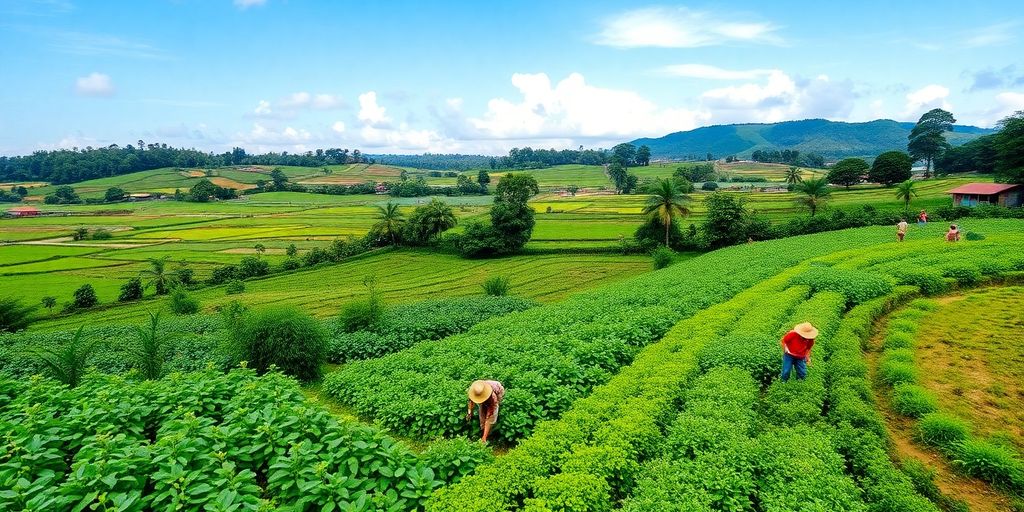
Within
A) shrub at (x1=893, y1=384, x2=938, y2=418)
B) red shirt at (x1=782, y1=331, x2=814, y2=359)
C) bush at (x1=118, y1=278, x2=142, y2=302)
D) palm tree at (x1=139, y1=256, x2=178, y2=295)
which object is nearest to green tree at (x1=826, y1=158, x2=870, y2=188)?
shrub at (x1=893, y1=384, x2=938, y2=418)

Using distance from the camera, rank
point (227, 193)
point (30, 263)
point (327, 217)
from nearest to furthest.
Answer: point (30, 263) < point (327, 217) < point (227, 193)

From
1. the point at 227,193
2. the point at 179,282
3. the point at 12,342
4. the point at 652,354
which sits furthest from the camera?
the point at 227,193

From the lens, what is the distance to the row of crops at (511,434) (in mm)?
6793

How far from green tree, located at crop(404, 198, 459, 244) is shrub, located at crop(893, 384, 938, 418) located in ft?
164

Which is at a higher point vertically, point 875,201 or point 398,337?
point 875,201

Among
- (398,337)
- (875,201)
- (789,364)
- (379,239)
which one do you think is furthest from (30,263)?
(875,201)

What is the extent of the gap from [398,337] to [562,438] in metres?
11.9

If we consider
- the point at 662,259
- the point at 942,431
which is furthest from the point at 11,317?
the point at 662,259

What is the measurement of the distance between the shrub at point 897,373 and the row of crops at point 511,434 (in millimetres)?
642

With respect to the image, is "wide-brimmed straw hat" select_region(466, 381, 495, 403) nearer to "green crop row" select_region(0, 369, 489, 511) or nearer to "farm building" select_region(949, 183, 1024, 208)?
"green crop row" select_region(0, 369, 489, 511)

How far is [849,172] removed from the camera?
79.0 metres

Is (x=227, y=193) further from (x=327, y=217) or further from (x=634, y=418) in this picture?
(x=634, y=418)

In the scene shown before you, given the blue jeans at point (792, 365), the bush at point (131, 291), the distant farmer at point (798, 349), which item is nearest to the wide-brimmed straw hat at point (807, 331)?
the distant farmer at point (798, 349)

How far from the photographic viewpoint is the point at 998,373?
1171 centimetres
